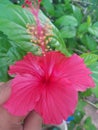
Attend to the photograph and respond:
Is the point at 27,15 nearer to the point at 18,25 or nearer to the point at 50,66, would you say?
the point at 18,25

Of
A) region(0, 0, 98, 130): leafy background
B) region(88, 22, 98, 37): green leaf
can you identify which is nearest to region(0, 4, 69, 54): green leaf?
region(0, 0, 98, 130): leafy background

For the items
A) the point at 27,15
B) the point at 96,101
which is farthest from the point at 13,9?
the point at 96,101

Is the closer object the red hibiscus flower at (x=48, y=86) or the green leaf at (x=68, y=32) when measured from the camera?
the red hibiscus flower at (x=48, y=86)

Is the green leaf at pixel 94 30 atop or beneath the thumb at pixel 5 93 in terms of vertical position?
atop

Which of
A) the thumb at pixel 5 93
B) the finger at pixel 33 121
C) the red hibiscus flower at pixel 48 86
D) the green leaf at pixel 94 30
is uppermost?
the green leaf at pixel 94 30

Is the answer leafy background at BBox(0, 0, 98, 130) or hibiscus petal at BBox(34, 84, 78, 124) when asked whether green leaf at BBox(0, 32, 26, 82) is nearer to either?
leafy background at BBox(0, 0, 98, 130)

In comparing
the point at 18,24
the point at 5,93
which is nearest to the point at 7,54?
the point at 18,24

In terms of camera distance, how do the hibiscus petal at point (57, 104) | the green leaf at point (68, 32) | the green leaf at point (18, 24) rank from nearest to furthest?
the hibiscus petal at point (57, 104)
the green leaf at point (18, 24)
the green leaf at point (68, 32)

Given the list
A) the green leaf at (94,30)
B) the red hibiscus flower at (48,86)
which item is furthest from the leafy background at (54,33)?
the red hibiscus flower at (48,86)

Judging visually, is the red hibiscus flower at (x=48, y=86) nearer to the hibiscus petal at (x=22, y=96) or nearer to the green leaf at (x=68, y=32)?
the hibiscus petal at (x=22, y=96)
